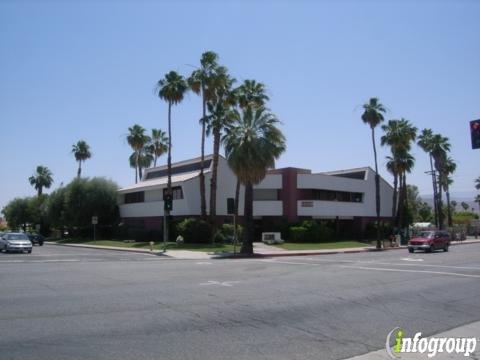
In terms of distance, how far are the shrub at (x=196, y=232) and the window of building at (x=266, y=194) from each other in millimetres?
9021

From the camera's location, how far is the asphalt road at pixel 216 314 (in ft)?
25.8

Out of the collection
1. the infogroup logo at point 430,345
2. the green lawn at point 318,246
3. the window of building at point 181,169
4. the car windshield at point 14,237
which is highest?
the window of building at point 181,169

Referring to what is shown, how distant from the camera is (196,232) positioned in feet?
146

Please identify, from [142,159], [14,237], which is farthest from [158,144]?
[14,237]

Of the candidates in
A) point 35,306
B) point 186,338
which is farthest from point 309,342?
point 35,306

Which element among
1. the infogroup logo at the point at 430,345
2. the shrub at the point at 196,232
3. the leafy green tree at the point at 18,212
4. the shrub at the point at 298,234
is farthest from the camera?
the leafy green tree at the point at 18,212

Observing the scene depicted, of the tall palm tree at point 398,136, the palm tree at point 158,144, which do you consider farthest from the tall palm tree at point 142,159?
the tall palm tree at point 398,136

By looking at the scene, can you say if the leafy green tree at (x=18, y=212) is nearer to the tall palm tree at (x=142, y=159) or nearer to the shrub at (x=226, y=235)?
the tall palm tree at (x=142, y=159)

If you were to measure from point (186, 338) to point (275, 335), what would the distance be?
63.2 inches

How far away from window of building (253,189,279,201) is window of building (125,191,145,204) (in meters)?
13.4

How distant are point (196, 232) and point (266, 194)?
427 inches

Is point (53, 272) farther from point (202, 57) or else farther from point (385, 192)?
point (385, 192)

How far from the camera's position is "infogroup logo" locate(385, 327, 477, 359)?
7770 mm

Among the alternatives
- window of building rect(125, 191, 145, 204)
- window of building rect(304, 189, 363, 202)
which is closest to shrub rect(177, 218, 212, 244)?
window of building rect(125, 191, 145, 204)
